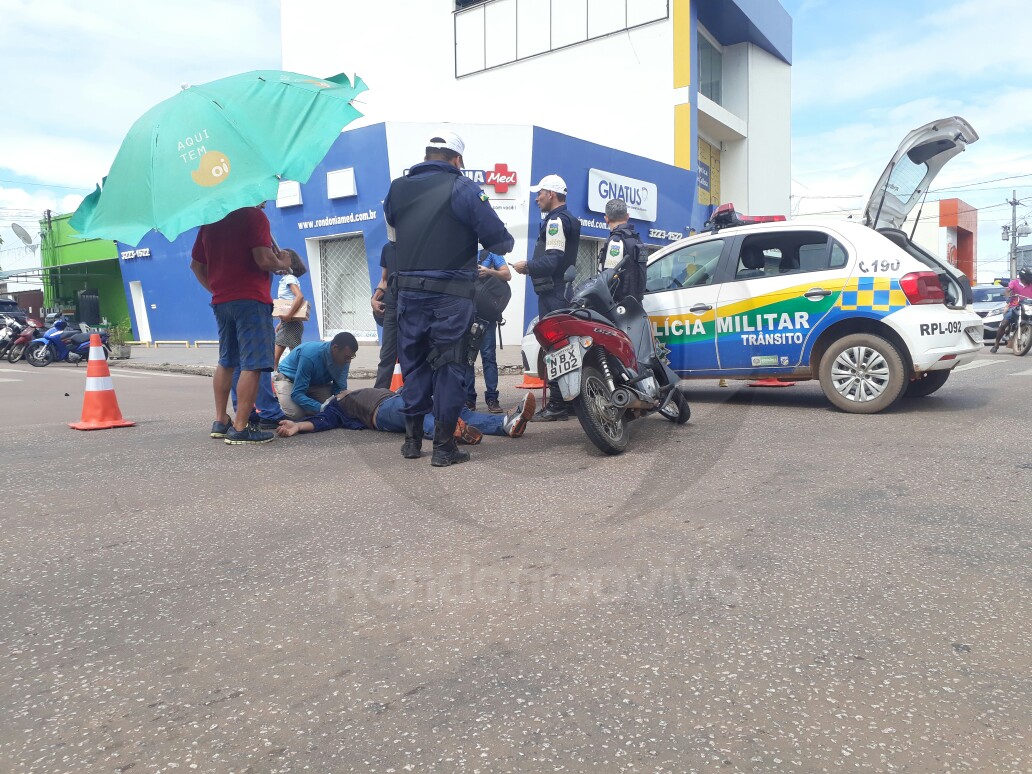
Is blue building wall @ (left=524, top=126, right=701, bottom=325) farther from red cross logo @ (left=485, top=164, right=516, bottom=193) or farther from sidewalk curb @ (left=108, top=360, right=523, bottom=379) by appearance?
sidewalk curb @ (left=108, top=360, right=523, bottom=379)

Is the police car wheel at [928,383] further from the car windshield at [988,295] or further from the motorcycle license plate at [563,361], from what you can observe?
the car windshield at [988,295]

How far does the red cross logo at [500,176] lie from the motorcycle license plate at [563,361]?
1302 cm

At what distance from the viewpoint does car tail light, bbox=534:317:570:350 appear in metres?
5.17

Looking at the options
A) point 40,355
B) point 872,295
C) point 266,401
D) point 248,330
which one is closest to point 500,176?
point 40,355

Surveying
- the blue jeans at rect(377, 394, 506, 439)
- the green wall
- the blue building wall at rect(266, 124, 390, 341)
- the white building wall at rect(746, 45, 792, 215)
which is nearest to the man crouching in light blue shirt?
the blue jeans at rect(377, 394, 506, 439)

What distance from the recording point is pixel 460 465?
497 centimetres

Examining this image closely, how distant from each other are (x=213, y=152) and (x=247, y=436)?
2029 mm

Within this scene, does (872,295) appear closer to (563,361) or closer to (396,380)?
(563,361)

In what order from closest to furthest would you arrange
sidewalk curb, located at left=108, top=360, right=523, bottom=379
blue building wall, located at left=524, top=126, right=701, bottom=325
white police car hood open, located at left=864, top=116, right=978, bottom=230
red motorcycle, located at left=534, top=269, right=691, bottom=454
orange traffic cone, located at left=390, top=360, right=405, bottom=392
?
red motorcycle, located at left=534, top=269, right=691, bottom=454 < white police car hood open, located at left=864, top=116, right=978, bottom=230 < orange traffic cone, located at left=390, top=360, right=405, bottom=392 < sidewalk curb, located at left=108, top=360, right=523, bottom=379 < blue building wall, located at left=524, top=126, right=701, bottom=325

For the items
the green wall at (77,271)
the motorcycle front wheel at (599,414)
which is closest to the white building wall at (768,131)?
the green wall at (77,271)

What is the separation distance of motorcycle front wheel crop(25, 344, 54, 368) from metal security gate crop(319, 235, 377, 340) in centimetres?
606

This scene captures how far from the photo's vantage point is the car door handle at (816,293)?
6590mm

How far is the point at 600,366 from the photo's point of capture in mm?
5309

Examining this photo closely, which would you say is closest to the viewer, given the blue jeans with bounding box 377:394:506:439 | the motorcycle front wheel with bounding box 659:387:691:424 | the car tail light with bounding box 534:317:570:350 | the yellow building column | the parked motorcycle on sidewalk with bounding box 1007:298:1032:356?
the car tail light with bounding box 534:317:570:350
